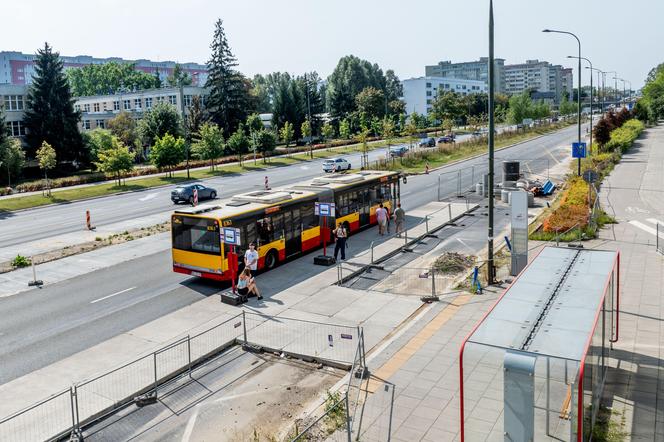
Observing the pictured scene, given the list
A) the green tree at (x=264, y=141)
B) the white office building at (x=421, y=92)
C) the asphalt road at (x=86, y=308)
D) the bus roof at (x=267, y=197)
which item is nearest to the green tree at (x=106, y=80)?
the white office building at (x=421, y=92)

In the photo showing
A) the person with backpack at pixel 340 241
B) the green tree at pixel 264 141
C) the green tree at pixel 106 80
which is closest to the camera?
the person with backpack at pixel 340 241

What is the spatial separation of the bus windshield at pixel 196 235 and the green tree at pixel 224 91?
65.3 meters

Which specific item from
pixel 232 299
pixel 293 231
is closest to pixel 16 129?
pixel 293 231

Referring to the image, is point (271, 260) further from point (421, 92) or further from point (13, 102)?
point (421, 92)

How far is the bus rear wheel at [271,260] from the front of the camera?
22547mm

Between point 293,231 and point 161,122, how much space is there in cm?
5225

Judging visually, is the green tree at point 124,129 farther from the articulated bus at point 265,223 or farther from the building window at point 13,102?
the articulated bus at point 265,223

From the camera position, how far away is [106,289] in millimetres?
21141

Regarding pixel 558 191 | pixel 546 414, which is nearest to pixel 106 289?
pixel 546 414

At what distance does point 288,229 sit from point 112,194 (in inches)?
1245

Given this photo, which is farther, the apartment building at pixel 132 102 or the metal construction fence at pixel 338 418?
the apartment building at pixel 132 102

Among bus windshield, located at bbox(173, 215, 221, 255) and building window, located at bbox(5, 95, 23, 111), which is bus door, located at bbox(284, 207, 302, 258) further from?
building window, located at bbox(5, 95, 23, 111)

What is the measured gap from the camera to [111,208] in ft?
140

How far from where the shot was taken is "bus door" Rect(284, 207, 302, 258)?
23.6 m
